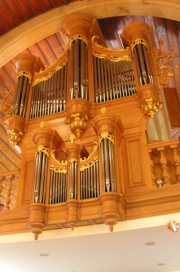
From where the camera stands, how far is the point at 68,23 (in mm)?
7734

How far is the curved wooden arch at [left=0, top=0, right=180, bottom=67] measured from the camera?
785 centimetres

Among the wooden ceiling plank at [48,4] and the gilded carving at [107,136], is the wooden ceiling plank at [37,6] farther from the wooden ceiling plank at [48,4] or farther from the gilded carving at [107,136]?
the gilded carving at [107,136]

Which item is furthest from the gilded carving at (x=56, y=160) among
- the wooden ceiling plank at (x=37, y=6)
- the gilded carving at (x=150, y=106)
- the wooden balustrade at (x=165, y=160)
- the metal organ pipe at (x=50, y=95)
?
the wooden ceiling plank at (x=37, y=6)

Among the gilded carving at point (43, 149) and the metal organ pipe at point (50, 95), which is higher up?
the metal organ pipe at point (50, 95)

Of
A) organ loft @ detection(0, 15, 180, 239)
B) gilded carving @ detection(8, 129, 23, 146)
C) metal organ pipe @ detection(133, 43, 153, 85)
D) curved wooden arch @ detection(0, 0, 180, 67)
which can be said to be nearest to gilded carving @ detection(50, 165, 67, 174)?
organ loft @ detection(0, 15, 180, 239)

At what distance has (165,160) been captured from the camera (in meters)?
5.35

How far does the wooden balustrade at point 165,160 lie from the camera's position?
5.24 m

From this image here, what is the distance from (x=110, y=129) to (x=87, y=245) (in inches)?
75.7

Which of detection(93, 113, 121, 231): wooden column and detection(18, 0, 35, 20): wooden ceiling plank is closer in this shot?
detection(93, 113, 121, 231): wooden column

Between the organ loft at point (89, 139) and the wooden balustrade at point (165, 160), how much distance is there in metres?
0.02

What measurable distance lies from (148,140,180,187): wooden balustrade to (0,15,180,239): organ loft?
16 millimetres

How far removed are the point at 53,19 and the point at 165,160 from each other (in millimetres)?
4852

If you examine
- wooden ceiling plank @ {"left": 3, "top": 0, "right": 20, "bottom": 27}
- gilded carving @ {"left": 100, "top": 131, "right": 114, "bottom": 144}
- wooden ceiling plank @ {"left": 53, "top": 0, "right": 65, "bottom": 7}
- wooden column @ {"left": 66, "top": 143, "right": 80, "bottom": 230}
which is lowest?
wooden column @ {"left": 66, "top": 143, "right": 80, "bottom": 230}

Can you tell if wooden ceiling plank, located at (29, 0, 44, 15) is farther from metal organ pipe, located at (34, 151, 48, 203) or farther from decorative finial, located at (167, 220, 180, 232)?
decorative finial, located at (167, 220, 180, 232)
